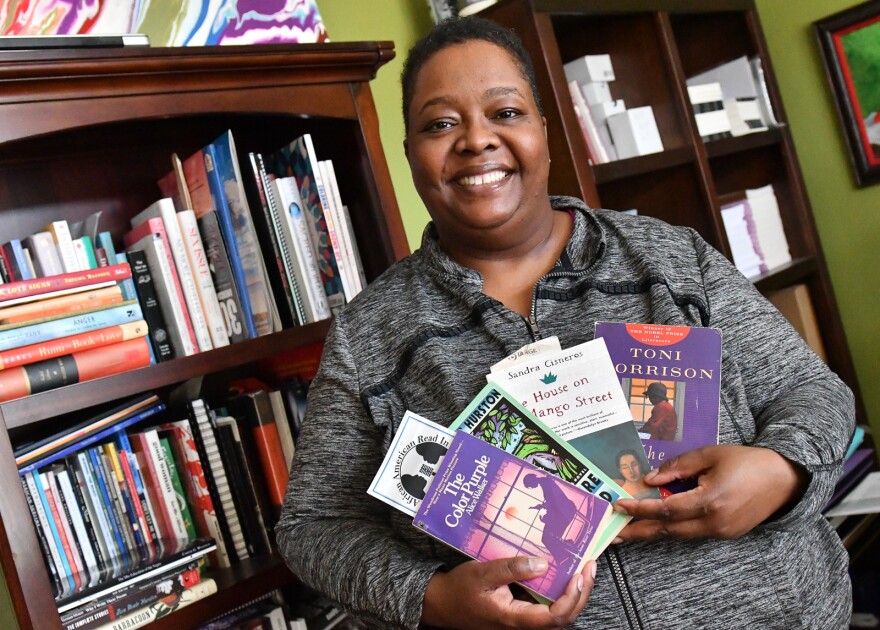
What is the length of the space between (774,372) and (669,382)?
162mm

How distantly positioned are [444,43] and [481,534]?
0.68 m

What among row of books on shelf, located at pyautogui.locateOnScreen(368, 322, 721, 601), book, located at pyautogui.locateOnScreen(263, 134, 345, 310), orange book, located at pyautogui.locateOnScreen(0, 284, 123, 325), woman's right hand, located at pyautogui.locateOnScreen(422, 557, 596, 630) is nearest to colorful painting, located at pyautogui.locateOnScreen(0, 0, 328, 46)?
book, located at pyautogui.locateOnScreen(263, 134, 345, 310)

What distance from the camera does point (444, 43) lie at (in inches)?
45.4

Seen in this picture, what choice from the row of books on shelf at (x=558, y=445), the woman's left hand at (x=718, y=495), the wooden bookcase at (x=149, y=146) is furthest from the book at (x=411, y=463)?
the wooden bookcase at (x=149, y=146)

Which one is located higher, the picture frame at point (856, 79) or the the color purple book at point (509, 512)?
the picture frame at point (856, 79)

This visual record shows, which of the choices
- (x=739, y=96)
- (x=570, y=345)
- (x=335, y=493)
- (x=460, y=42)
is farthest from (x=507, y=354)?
(x=739, y=96)

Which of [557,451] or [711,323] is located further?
[711,323]

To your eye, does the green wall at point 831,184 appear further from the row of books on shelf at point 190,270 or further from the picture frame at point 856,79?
the row of books on shelf at point 190,270

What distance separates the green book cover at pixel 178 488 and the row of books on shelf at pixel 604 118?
1.22m

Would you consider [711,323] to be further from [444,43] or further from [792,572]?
[444,43]

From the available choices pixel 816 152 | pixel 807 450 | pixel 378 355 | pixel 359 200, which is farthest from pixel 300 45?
pixel 816 152

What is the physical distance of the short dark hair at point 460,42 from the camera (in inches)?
45.5

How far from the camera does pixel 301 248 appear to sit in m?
1.54

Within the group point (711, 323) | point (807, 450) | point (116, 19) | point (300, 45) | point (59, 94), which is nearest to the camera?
point (807, 450)
